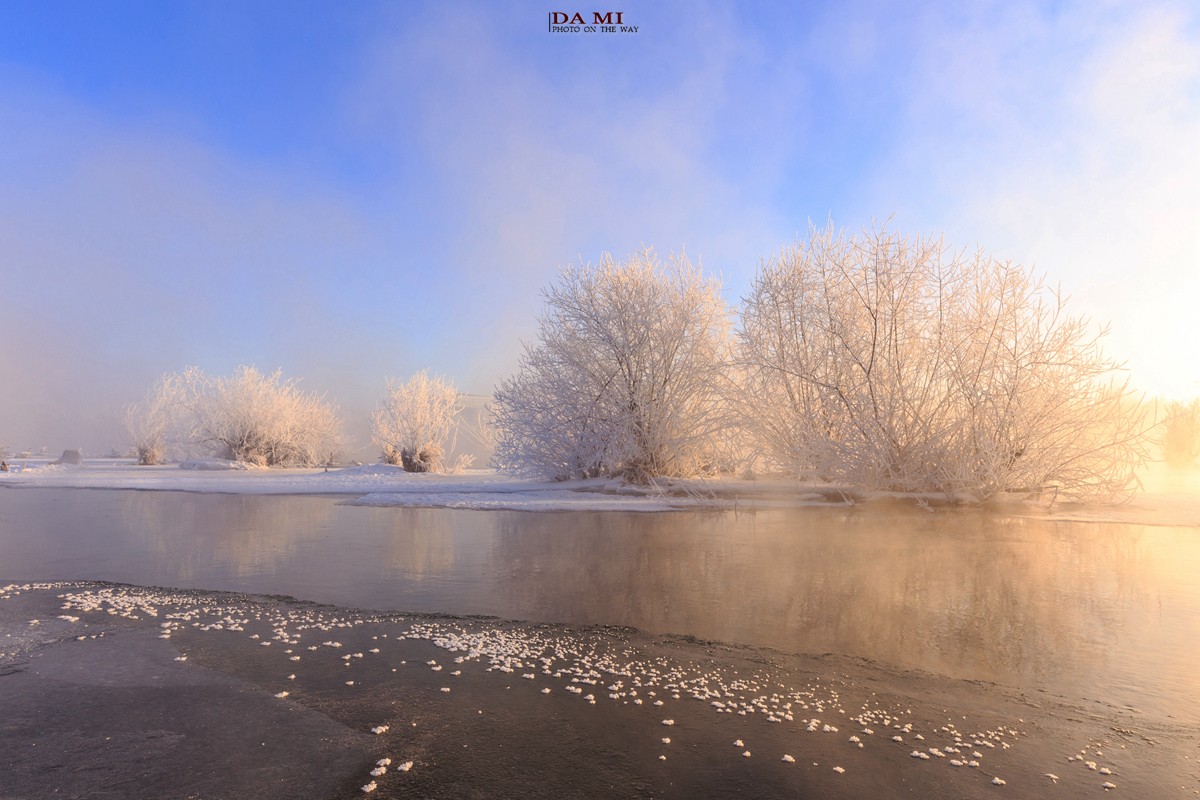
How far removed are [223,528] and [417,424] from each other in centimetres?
1844

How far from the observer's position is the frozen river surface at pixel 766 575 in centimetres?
390

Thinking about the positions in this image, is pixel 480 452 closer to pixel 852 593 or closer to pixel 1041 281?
pixel 1041 281

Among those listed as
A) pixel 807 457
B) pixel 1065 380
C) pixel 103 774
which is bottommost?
pixel 103 774

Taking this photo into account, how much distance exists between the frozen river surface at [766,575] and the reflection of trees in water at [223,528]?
0.17 ft

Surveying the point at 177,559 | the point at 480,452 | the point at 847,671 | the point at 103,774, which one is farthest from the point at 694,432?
the point at 480,452

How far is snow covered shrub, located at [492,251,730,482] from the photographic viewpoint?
643 inches

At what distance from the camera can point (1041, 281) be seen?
38.7 ft

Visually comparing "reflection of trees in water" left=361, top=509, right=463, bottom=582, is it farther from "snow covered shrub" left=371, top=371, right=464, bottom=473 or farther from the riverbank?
"snow covered shrub" left=371, top=371, right=464, bottom=473

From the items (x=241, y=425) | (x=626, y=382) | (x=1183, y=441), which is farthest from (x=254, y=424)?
(x=1183, y=441)

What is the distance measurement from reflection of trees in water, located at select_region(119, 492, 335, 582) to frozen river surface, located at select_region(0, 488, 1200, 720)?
0.05 metres

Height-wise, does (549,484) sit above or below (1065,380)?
below

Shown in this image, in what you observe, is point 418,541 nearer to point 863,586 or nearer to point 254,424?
point 863,586

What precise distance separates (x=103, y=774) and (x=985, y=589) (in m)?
5.91

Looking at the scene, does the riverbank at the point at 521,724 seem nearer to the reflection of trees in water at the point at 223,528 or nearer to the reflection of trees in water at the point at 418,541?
→ the reflection of trees in water at the point at 418,541
